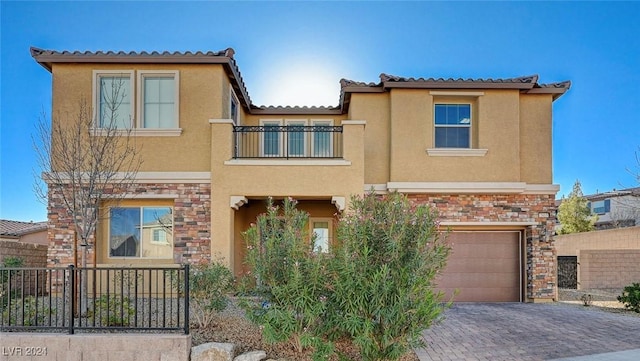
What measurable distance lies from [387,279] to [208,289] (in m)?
3.53

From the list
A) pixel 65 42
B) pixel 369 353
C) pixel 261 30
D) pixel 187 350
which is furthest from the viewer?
pixel 261 30

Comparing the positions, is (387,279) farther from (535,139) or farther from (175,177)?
(535,139)

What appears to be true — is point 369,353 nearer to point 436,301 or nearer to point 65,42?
point 436,301

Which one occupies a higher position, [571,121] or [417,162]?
[571,121]

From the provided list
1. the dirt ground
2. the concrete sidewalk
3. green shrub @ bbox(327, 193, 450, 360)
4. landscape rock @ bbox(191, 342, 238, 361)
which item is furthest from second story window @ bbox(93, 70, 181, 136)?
the dirt ground

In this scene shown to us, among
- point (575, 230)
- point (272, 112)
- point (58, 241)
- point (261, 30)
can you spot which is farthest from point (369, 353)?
point (575, 230)

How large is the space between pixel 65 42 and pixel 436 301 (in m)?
12.3

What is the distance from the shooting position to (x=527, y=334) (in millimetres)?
8570

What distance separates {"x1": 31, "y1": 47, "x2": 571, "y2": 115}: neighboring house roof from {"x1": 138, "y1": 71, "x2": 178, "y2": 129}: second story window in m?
0.48

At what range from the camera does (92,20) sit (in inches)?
522

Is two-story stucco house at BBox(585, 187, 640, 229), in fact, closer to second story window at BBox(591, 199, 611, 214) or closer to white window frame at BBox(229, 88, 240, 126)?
second story window at BBox(591, 199, 611, 214)

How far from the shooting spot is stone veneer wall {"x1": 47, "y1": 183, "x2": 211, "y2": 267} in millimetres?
11758

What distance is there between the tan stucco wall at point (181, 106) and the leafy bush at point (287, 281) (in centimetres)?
570

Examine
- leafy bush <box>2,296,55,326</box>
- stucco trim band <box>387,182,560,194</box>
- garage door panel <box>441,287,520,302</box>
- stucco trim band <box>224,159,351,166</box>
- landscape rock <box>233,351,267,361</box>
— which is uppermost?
stucco trim band <box>224,159,351,166</box>
